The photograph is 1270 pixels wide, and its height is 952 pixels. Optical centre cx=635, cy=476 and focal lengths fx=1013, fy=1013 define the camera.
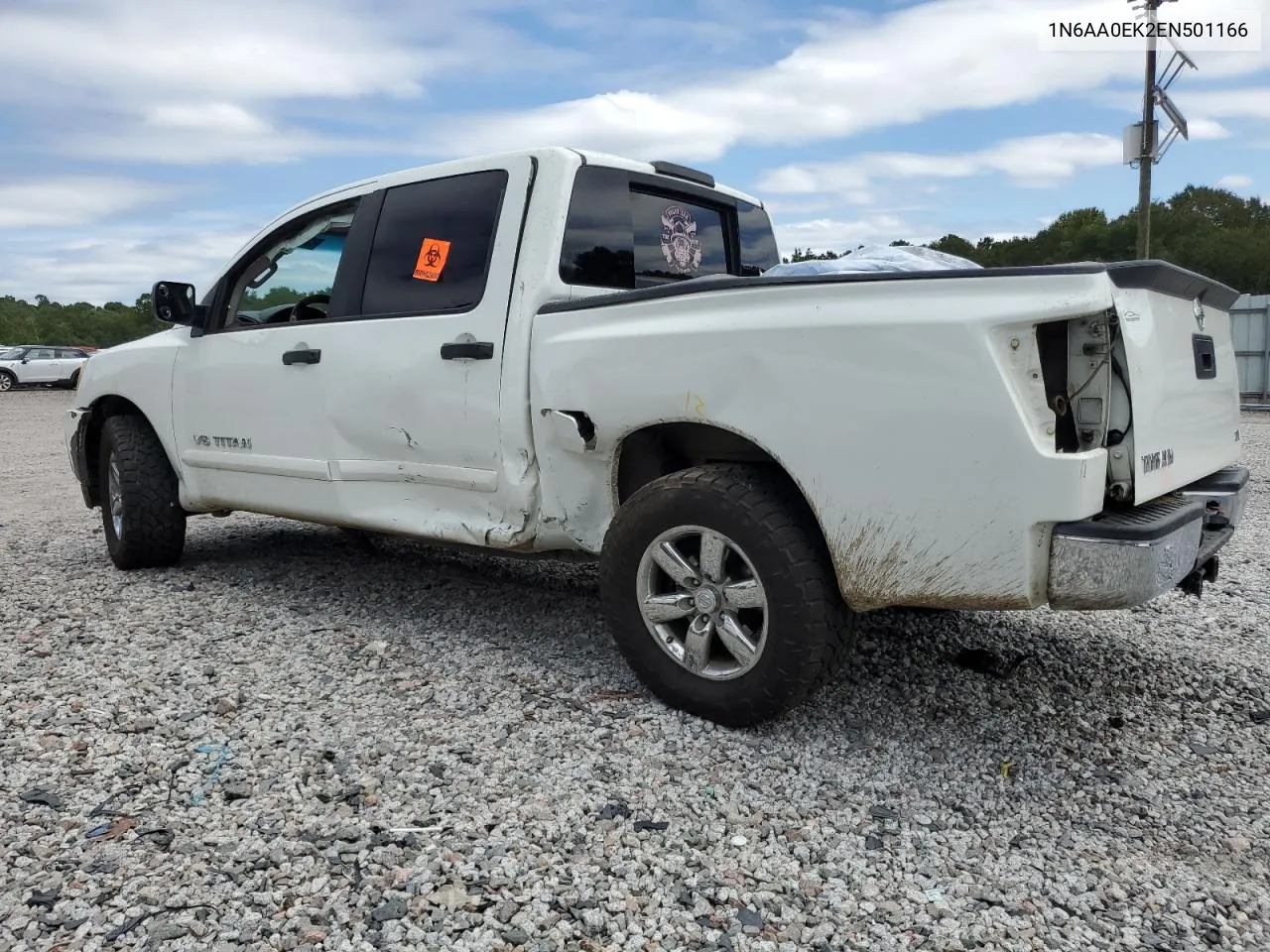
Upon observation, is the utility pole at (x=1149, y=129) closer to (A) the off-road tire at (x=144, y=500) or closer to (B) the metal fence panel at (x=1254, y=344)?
(B) the metal fence panel at (x=1254, y=344)

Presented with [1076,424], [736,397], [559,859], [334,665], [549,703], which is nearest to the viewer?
[559,859]

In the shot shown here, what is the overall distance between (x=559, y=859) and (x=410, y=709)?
3.54ft

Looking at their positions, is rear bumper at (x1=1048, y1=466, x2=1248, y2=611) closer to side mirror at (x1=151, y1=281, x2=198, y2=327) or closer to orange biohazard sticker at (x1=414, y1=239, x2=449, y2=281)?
orange biohazard sticker at (x1=414, y1=239, x2=449, y2=281)

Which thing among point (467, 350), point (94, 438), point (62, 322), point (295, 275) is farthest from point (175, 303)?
point (62, 322)

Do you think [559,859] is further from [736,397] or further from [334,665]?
[334,665]

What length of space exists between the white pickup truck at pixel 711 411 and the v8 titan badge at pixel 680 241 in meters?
0.01

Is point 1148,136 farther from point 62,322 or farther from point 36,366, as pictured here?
point 62,322

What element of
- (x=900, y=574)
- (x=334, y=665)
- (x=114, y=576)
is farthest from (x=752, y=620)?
(x=114, y=576)

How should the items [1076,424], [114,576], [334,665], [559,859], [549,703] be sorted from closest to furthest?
[559,859]
[1076,424]
[549,703]
[334,665]
[114,576]

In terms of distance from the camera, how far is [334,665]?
147 inches

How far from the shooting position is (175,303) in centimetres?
495

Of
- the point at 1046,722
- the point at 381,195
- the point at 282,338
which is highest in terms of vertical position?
the point at 381,195

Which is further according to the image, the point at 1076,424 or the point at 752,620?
the point at 752,620

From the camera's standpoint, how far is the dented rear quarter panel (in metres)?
2.46
